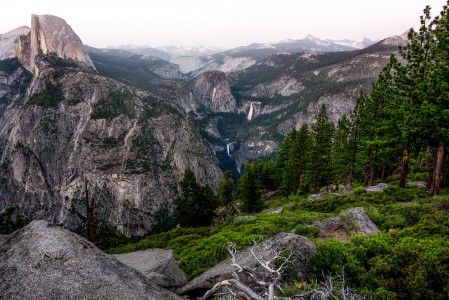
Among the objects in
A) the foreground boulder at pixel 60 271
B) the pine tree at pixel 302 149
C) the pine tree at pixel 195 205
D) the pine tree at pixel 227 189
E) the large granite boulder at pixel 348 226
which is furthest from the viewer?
the pine tree at pixel 227 189

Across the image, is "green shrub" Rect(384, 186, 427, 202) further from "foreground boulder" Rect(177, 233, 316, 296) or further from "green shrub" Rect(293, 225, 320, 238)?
"foreground boulder" Rect(177, 233, 316, 296)

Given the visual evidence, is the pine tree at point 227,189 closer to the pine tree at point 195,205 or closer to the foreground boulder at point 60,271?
the pine tree at point 195,205

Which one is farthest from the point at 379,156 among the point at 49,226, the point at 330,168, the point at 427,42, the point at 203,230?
the point at 49,226

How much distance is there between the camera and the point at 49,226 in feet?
24.8

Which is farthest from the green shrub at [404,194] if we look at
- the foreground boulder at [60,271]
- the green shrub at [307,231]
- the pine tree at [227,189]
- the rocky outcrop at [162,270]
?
the pine tree at [227,189]

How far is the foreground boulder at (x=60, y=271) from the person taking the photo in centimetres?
589

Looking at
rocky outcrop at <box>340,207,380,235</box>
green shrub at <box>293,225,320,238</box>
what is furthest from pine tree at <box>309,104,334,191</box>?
green shrub at <box>293,225,320,238</box>

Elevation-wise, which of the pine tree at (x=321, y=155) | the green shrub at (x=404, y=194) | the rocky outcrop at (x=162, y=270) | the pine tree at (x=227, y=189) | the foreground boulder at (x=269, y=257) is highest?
the foreground boulder at (x=269, y=257)

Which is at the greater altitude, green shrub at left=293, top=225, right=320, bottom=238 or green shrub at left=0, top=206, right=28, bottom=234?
green shrub at left=293, top=225, right=320, bottom=238

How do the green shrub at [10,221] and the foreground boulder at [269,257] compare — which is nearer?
the foreground boulder at [269,257]

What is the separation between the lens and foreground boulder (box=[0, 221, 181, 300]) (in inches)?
232

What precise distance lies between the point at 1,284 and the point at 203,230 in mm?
24231

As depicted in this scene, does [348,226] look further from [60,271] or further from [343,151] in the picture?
[343,151]

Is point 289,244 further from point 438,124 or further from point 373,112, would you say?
point 373,112
